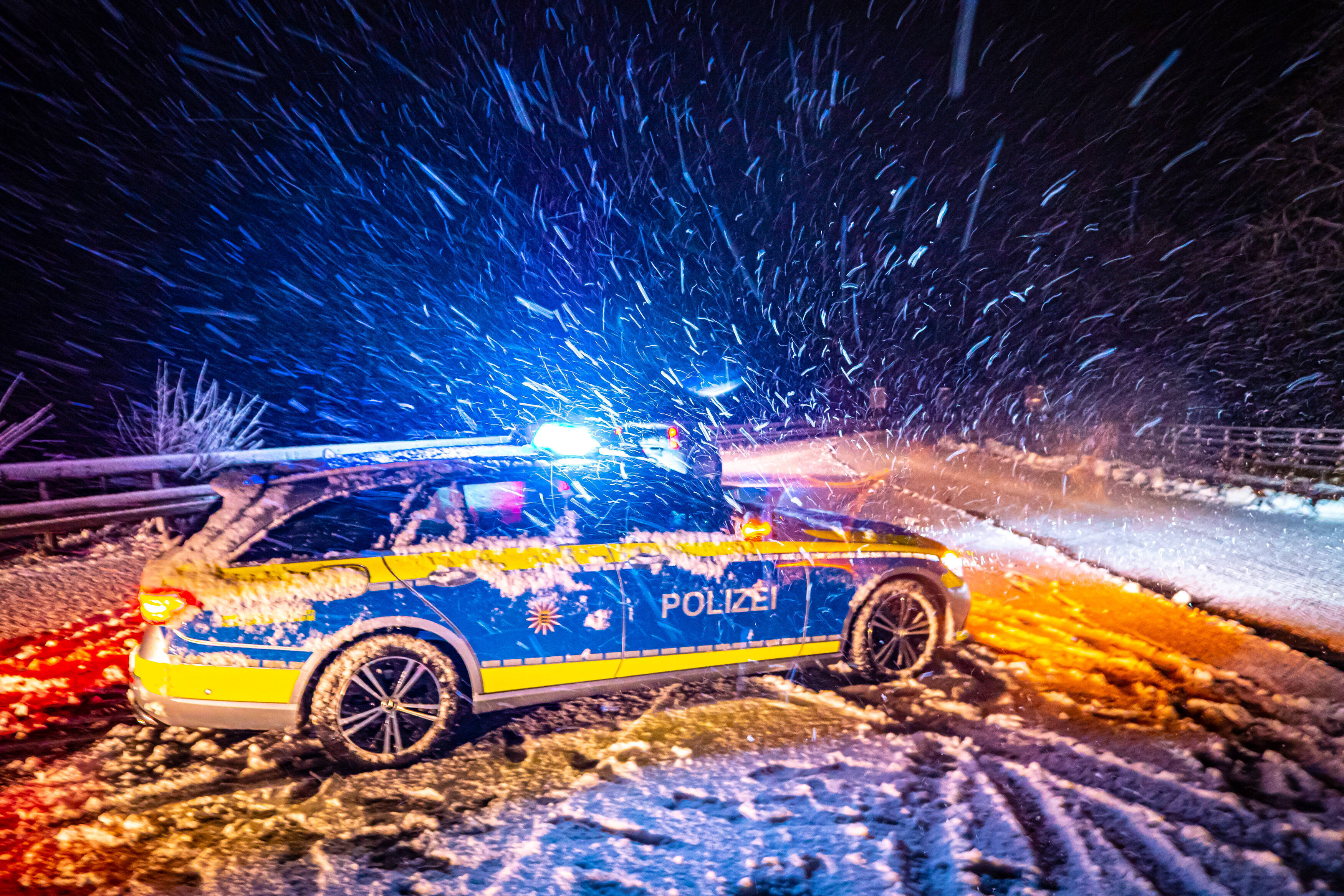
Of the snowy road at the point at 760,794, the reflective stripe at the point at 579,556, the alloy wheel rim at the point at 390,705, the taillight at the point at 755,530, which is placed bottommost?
the snowy road at the point at 760,794

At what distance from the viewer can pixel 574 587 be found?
159 inches

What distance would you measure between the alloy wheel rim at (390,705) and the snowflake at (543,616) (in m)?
0.56

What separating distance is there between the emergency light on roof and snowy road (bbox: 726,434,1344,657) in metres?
6.00

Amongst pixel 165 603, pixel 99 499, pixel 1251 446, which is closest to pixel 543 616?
pixel 165 603

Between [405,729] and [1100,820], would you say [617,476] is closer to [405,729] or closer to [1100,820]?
[405,729]

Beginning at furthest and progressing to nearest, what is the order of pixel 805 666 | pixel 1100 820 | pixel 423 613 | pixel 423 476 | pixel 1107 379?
pixel 1107 379 < pixel 805 666 < pixel 423 476 < pixel 423 613 < pixel 1100 820

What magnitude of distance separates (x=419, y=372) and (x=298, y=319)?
1395cm

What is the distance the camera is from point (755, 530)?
4.45m

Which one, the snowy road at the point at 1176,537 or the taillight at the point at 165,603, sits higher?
the taillight at the point at 165,603

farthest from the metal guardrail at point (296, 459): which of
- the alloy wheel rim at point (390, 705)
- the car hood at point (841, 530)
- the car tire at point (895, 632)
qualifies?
the car tire at point (895, 632)

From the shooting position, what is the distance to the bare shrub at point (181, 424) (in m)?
13.3

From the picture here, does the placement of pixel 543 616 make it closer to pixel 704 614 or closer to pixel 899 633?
pixel 704 614

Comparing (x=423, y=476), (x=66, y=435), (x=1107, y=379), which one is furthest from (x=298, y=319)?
(x=423, y=476)

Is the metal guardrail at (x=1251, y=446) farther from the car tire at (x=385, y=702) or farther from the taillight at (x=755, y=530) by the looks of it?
the car tire at (x=385, y=702)
